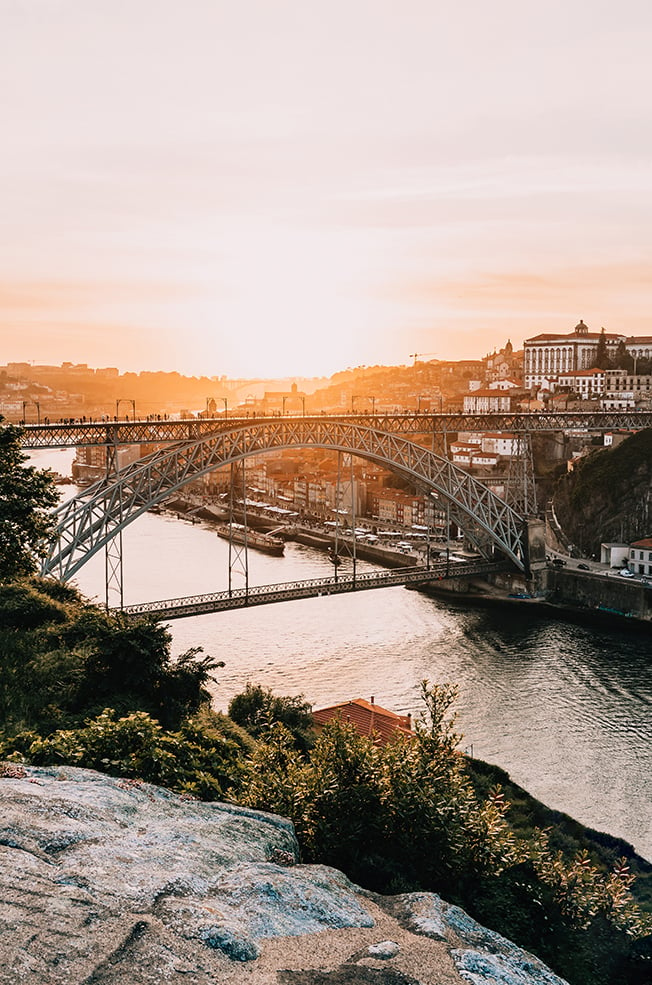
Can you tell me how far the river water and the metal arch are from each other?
309cm

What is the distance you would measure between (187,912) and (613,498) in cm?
2892

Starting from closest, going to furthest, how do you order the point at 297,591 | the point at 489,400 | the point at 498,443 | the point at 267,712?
the point at 267,712, the point at 297,591, the point at 498,443, the point at 489,400

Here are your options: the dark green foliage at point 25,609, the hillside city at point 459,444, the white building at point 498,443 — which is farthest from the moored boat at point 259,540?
the dark green foliage at point 25,609

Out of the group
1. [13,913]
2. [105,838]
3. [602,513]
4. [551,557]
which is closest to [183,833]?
[105,838]

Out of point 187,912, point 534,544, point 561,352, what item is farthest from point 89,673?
point 561,352

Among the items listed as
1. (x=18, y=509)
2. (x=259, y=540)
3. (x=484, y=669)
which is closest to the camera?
(x=18, y=509)

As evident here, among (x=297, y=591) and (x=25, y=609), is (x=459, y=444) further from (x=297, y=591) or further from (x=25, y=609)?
(x=25, y=609)

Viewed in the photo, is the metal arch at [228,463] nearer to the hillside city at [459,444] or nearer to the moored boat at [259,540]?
the hillside city at [459,444]

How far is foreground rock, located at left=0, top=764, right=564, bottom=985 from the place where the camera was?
2500 mm

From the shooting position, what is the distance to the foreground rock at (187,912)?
250 cm

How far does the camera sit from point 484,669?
18531 mm

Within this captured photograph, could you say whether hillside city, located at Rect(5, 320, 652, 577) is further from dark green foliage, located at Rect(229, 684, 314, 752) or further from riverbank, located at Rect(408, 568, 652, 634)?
dark green foliage, located at Rect(229, 684, 314, 752)

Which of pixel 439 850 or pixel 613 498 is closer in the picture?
pixel 439 850

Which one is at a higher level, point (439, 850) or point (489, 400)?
point (489, 400)
